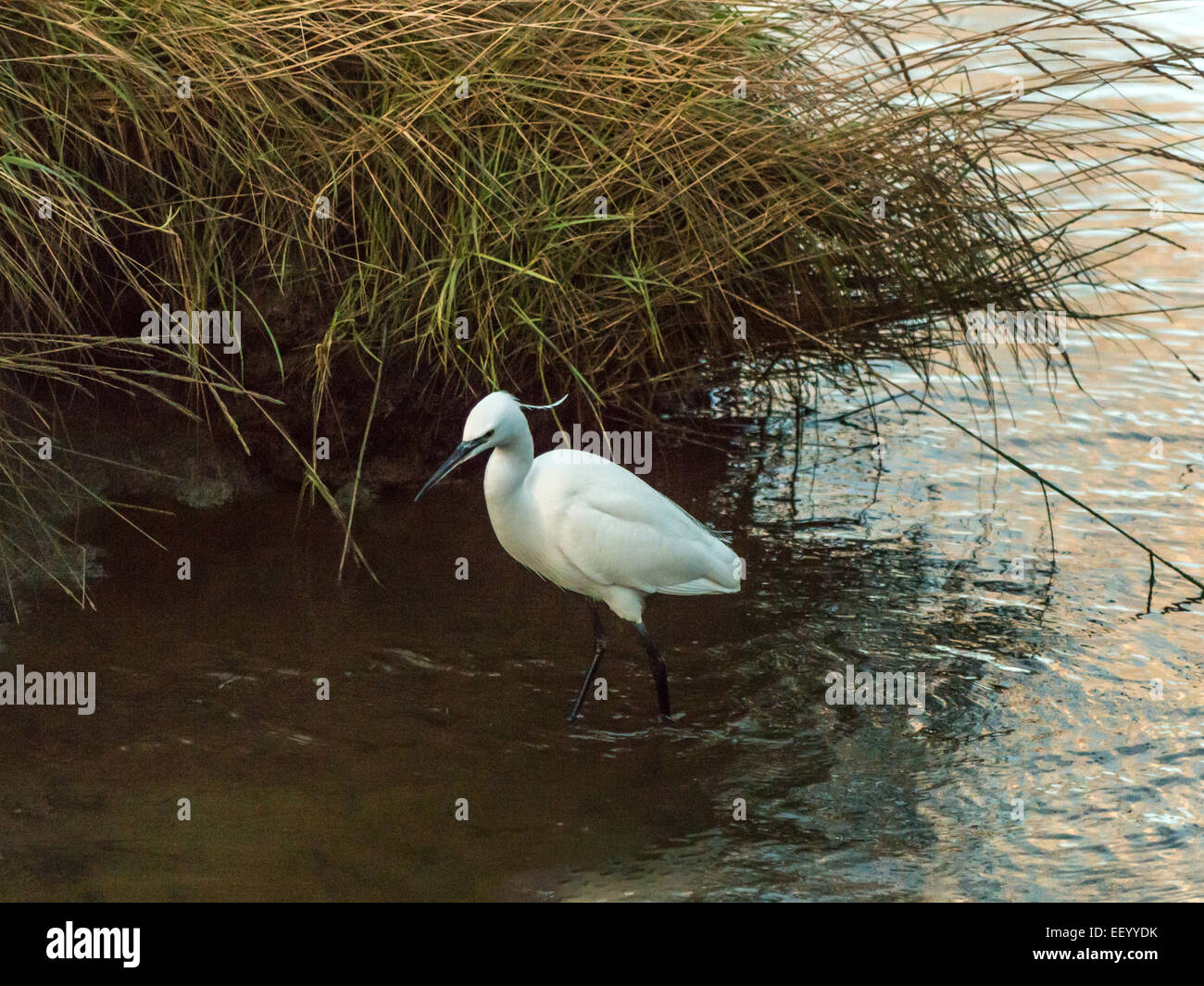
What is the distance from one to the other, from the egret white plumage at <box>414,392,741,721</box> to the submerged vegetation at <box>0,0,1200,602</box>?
558mm

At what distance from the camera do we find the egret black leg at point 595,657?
14.4 ft

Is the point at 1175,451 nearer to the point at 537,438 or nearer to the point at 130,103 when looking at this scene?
the point at 537,438

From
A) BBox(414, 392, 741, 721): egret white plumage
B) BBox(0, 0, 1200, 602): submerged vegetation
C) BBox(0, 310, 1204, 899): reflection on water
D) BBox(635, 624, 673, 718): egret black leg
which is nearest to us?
BBox(0, 310, 1204, 899): reflection on water

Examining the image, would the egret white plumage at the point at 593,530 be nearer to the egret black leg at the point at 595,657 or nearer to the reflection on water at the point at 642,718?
the egret black leg at the point at 595,657

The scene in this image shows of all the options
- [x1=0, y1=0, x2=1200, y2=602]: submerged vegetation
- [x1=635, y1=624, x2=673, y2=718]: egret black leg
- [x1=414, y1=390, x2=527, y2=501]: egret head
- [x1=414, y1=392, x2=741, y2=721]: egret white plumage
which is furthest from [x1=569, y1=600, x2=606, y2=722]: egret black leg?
[x1=414, y1=390, x2=527, y2=501]: egret head

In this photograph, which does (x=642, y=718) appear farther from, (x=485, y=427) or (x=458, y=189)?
(x=458, y=189)

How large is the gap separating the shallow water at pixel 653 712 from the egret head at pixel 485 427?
0.86 metres

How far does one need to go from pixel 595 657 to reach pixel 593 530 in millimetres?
531

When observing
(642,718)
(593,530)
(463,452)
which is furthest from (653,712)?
(463,452)

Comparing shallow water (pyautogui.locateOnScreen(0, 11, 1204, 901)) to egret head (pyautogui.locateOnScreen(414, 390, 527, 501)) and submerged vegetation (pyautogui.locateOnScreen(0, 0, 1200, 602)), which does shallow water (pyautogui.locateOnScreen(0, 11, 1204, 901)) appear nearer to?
submerged vegetation (pyautogui.locateOnScreen(0, 0, 1200, 602))

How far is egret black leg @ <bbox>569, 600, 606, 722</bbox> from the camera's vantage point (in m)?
4.39

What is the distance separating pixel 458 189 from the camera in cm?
481

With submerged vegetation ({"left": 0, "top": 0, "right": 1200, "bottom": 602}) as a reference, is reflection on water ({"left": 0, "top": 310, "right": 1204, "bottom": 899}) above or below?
below

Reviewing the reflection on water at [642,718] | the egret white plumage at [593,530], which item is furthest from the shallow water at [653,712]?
the egret white plumage at [593,530]
